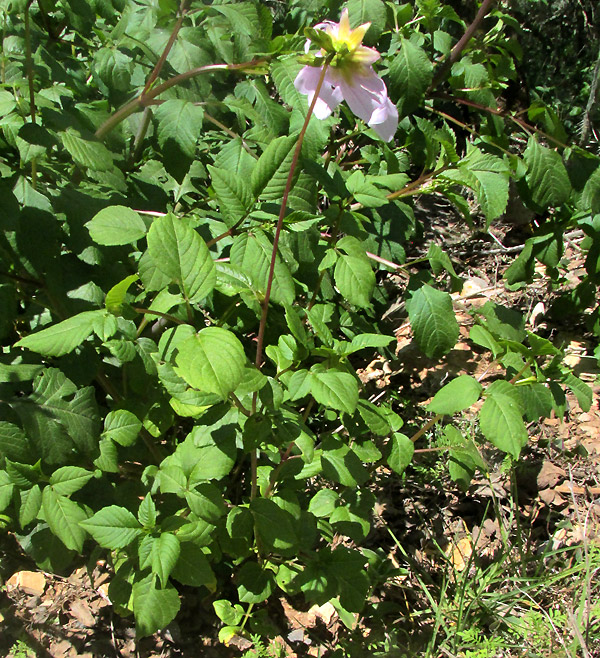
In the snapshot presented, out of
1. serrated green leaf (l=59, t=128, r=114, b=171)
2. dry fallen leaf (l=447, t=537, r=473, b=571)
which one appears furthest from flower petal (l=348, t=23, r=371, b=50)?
dry fallen leaf (l=447, t=537, r=473, b=571)

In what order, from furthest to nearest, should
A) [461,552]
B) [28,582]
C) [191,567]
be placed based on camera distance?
[461,552] < [28,582] < [191,567]

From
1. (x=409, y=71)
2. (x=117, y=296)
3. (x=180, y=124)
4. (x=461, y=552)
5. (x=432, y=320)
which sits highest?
(x=409, y=71)

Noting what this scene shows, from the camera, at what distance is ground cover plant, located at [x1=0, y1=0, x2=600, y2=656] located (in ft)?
4.27

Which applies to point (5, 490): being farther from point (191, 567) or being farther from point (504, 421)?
point (504, 421)

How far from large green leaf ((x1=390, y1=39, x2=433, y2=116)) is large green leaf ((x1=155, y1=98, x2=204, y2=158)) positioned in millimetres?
616

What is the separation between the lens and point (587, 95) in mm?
3562

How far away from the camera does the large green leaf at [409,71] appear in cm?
172

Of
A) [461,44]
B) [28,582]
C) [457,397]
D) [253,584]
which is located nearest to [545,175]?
[461,44]

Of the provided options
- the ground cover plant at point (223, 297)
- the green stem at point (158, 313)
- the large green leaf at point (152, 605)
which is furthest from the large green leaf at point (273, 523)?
the green stem at point (158, 313)

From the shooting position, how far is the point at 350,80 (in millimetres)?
1259

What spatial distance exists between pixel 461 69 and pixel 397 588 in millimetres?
1732

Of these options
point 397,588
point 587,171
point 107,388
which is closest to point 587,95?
point 587,171

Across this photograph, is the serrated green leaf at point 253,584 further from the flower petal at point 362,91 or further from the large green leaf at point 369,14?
the large green leaf at point 369,14

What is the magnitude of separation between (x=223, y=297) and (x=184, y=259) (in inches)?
14.9
